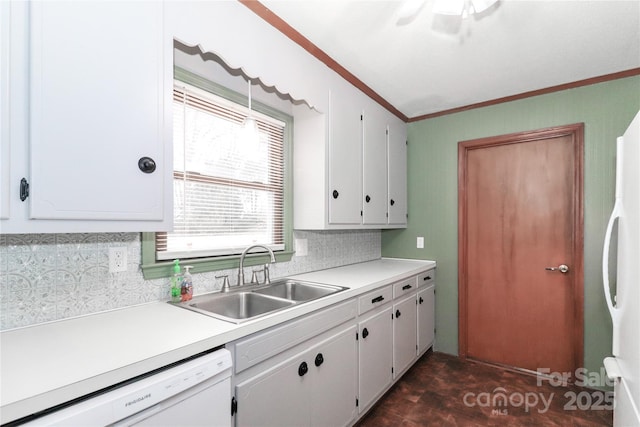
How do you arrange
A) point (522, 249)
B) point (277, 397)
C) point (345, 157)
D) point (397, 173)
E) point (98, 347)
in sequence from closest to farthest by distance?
point (98, 347), point (277, 397), point (345, 157), point (522, 249), point (397, 173)

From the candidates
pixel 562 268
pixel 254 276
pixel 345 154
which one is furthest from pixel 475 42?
pixel 254 276

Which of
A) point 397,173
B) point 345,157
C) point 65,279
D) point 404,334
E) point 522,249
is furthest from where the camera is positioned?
point 397,173

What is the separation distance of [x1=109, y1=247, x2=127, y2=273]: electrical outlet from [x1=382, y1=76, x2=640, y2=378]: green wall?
2610 mm

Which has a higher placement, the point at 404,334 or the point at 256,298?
the point at 256,298

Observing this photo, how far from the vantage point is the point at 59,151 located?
988 mm

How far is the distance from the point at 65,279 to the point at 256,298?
0.91m

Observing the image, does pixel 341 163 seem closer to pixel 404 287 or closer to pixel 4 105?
pixel 404 287

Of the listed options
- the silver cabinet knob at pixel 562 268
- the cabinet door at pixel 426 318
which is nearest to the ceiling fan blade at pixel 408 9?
the cabinet door at pixel 426 318

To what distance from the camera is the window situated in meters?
1.75

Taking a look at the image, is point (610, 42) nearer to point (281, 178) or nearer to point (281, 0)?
point (281, 0)

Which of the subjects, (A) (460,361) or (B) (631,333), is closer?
(B) (631,333)

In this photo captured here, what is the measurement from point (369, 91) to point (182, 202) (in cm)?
177

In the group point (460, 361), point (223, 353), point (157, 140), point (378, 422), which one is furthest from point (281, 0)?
point (460, 361)

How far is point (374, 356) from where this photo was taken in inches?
82.7
